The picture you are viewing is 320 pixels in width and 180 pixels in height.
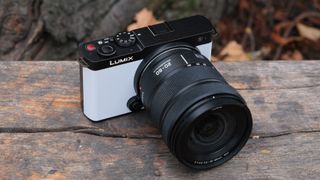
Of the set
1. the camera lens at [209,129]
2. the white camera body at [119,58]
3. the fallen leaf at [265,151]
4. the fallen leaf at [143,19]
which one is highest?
the white camera body at [119,58]

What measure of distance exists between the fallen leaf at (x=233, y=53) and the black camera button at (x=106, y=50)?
0.99 m

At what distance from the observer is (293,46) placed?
2.35 meters

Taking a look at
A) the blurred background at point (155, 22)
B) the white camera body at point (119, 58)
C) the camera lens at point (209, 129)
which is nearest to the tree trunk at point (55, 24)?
the blurred background at point (155, 22)

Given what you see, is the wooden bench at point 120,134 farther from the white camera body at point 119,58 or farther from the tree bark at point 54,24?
the tree bark at point 54,24

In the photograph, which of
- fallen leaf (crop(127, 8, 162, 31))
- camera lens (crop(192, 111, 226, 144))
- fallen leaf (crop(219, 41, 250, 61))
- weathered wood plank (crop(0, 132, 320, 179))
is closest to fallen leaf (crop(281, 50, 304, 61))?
fallen leaf (crop(219, 41, 250, 61))

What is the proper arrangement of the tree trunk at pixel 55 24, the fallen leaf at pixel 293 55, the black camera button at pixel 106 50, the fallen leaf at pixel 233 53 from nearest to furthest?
the black camera button at pixel 106 50, the tree trunk at pixel 55 24, the fallen leaf at pixel 233 53, the fallen leaf at pixel 293 55

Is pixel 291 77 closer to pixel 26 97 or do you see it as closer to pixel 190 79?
pixel 190 79

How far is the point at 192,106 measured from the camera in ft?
3.56

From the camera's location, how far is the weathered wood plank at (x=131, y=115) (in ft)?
4.25

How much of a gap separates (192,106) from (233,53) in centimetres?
109

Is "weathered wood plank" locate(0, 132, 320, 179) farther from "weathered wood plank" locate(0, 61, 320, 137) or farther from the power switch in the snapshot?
the power switch

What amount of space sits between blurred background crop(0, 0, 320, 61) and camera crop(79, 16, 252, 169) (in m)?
0.65

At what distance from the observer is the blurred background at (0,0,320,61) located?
6.01 ft

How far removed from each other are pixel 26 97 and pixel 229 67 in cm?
54
